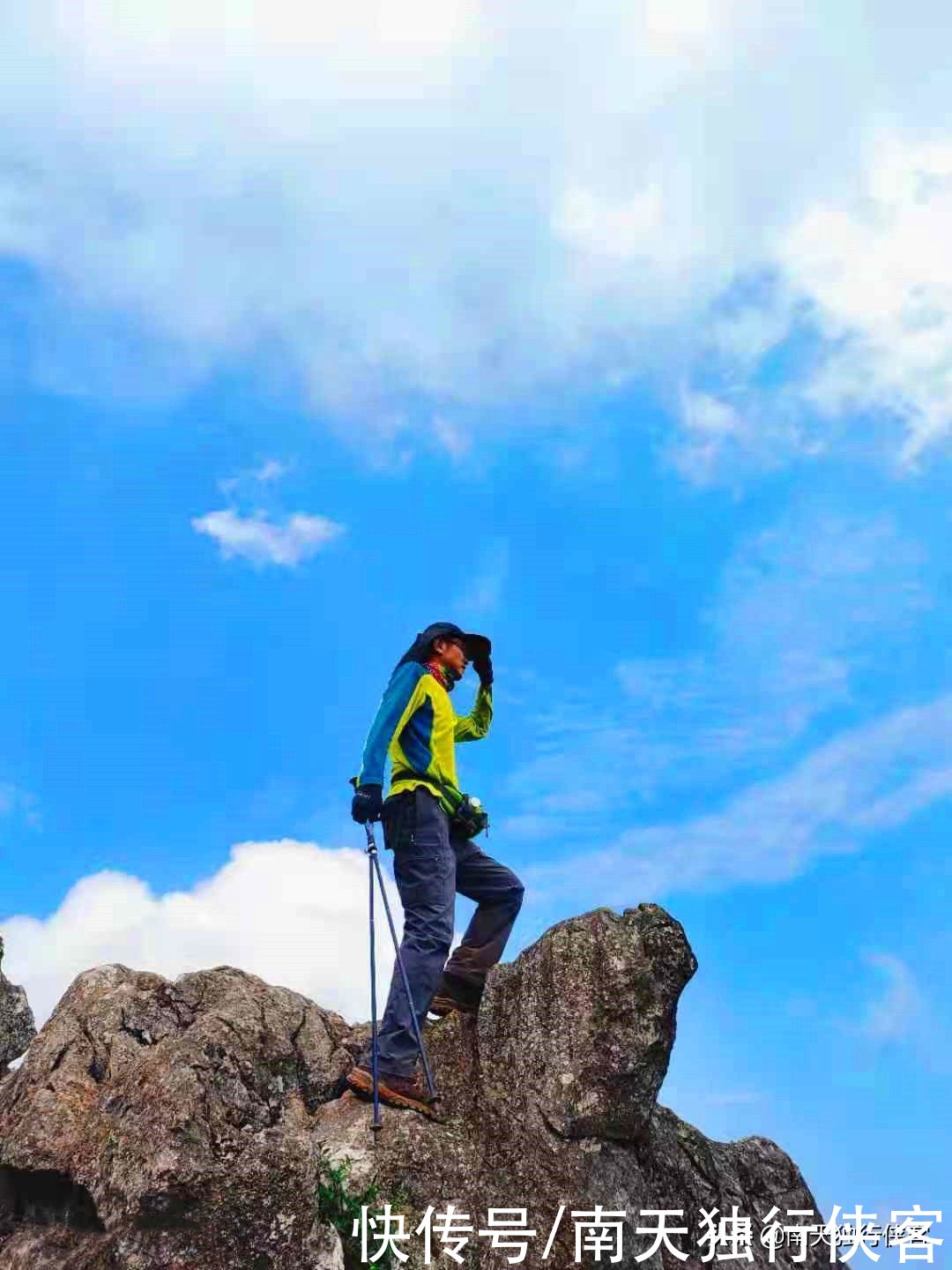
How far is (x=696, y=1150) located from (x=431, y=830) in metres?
4.78

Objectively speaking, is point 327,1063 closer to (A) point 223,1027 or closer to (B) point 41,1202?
(A) point 223,1027

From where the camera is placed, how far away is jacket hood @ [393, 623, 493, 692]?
1292 cm

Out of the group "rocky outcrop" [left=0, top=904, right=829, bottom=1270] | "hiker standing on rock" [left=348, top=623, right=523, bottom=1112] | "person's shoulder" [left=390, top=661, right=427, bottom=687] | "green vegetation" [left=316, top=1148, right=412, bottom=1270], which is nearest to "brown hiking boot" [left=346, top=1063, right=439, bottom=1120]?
"hiker standing on rock" [left=348, top=623, right=523, bottom=1112]

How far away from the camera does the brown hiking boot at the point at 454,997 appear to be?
1268 cm

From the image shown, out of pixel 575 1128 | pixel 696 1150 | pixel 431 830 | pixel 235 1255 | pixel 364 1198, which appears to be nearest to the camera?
pixel 235 1255

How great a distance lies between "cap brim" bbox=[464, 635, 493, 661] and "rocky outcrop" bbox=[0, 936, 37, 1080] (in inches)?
311

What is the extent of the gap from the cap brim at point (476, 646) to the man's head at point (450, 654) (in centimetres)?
28

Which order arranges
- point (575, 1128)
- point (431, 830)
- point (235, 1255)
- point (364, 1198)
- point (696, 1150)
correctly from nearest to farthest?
1. point (235, 1255)
2. point (364, 1198)
3. point (575, 1128)
4. point (431, 830)
5. point (696, 1150)

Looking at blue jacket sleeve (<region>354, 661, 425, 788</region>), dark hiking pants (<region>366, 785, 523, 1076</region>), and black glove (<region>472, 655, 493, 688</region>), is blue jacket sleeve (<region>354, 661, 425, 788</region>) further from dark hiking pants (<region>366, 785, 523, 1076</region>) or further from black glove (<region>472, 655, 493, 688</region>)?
black glove (<region>472, 655, 493, 688</region>)

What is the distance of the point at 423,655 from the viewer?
13.0 m

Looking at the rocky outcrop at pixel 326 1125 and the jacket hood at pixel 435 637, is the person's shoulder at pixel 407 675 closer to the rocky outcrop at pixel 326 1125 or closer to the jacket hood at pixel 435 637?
the jacket hood at pixel 435 637

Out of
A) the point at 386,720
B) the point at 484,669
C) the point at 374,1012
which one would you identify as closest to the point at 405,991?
the point at 374,1012

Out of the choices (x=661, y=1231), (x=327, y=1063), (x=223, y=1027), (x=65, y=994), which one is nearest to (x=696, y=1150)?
(x=661, y=1231)

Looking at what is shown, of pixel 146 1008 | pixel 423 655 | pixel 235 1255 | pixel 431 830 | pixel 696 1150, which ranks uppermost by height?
pixel 423 655
